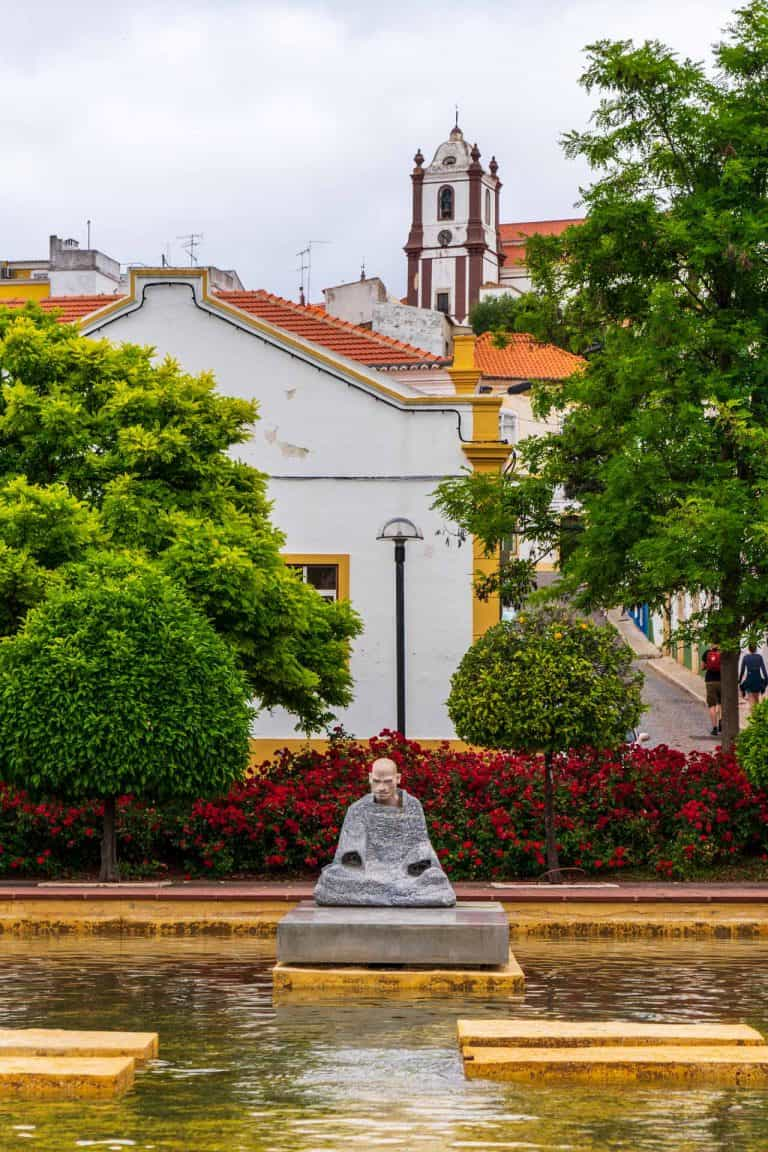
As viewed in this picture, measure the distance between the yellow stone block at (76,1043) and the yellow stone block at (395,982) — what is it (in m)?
2.50

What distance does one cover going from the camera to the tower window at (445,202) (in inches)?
6284

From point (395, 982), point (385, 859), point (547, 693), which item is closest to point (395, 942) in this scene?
point (395, 982)

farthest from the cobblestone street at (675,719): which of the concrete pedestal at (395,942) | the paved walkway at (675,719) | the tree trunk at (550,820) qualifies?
the concrete pedestal at (395,942)

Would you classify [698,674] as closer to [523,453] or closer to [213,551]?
[523,453]

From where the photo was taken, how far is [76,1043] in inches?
360

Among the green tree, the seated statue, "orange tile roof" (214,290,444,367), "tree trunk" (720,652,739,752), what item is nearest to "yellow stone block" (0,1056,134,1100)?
the seated statue

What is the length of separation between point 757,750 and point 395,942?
541 cm

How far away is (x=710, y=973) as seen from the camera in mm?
12695

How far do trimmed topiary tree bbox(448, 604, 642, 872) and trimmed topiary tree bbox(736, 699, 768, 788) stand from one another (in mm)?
1074

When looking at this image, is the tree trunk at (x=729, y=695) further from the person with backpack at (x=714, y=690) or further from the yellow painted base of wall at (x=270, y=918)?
the person with backpack at (x=714, y=690)

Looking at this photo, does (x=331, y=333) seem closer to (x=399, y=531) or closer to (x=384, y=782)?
(x=399, y=531)

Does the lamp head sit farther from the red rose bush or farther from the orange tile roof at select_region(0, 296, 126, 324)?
the orange tile roof at select_region(0, 296, 126, 324)

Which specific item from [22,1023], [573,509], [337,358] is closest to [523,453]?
[573,509]

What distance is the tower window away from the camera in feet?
524
